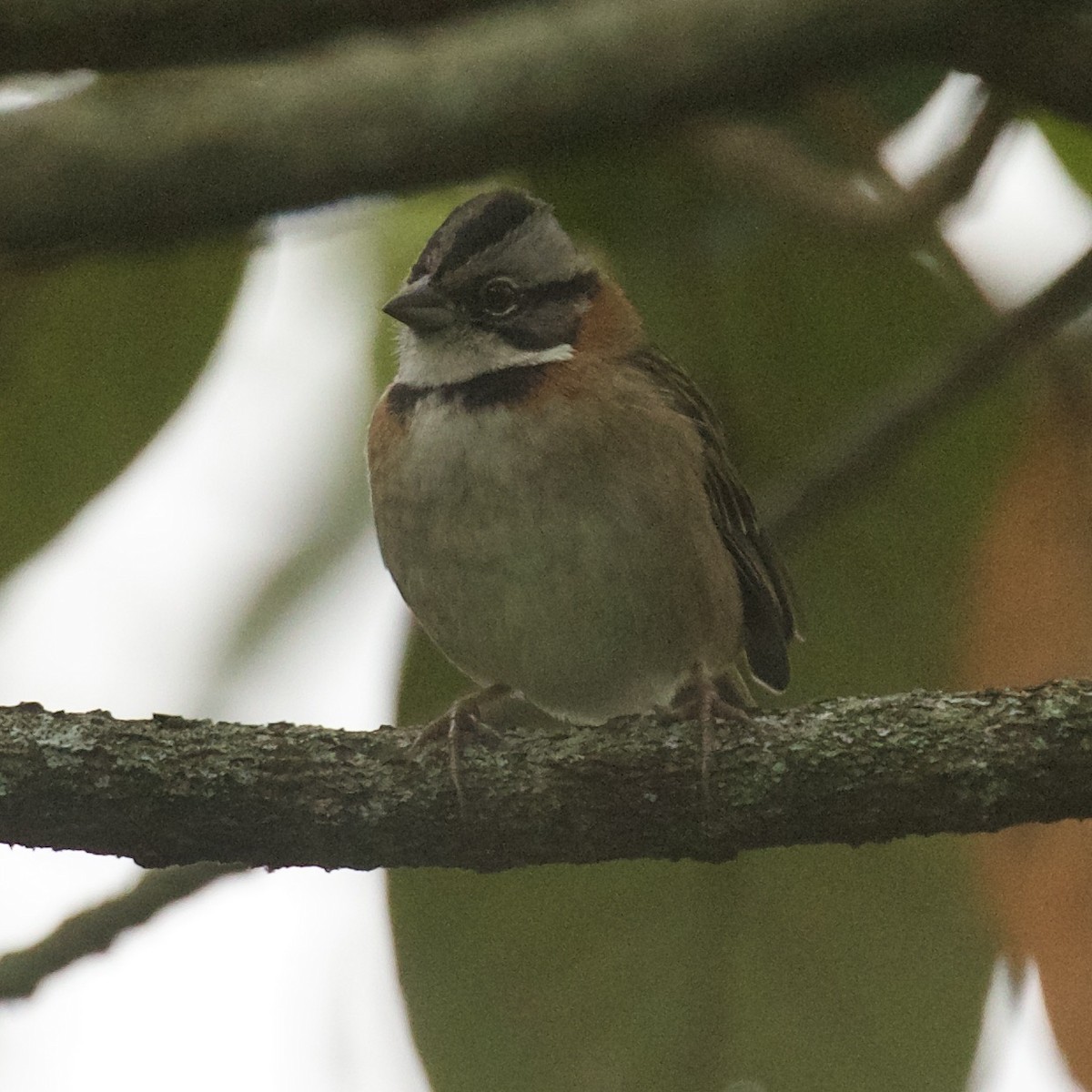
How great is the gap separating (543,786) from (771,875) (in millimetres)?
739

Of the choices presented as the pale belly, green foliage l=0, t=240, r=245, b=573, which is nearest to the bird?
the pale belly

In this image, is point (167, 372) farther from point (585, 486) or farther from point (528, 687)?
point (528, 687)

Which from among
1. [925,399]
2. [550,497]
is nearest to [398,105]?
[925,399]

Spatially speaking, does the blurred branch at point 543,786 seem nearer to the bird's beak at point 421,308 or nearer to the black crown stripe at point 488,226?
the bird's beak at point 421,308

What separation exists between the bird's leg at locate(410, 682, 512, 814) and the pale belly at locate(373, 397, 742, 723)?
0.93 feet

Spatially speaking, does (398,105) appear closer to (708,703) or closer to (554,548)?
(708,703)

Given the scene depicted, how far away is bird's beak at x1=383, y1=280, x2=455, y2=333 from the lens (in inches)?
172

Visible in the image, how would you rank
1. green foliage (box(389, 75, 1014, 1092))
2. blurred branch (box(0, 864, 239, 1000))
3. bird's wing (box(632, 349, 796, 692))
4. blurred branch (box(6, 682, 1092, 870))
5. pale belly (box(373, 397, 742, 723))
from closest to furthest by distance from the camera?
blurred branch (box(6, 682, 1092, 870)), blurred branch (box(0, 864, 239, 1000)), green foliage (box(389, 75, 1014, 1092)), pale belly (box(373, 397, 742, 723)), bird's wing (box(632, 349, 796, 692))

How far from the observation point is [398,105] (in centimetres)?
273

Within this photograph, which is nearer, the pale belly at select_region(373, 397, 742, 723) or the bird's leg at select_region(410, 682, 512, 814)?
the bird's leg at select_region(410, 682, 512, 814)

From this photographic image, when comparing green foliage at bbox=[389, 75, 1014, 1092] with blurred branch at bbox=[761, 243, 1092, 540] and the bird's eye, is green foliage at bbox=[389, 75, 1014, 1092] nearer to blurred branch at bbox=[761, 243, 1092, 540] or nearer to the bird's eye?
blurred branch at bbox=[761, 243, 1092, 540]

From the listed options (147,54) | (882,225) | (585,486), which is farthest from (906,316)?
(147,54)

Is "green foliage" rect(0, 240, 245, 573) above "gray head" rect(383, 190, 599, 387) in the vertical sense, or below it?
below

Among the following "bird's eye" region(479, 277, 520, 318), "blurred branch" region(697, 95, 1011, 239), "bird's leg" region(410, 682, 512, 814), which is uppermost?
"bird's eye" region(479, 277, 520, 318)
